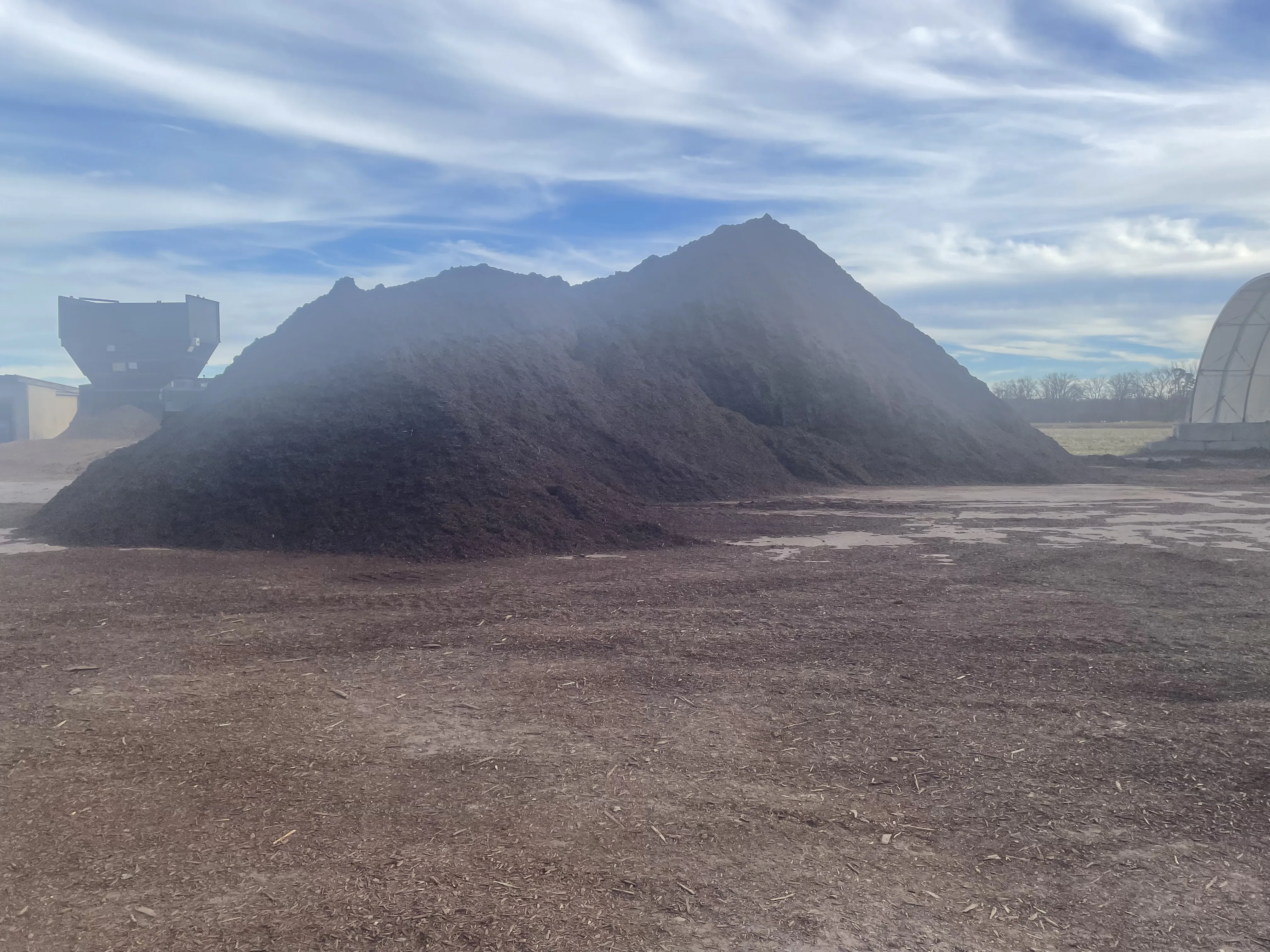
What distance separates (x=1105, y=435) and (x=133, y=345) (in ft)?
185

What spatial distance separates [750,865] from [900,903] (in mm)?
672

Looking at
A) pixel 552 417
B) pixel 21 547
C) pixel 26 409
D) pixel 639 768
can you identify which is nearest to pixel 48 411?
pixel 26 409

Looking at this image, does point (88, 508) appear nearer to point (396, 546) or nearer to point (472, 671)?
point (396, 546)

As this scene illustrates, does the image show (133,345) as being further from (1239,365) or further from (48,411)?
(1239,365)

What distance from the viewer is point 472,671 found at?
7.27 m

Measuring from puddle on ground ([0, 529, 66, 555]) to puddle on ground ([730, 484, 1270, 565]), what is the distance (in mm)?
11014

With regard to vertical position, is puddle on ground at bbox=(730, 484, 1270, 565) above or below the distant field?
below

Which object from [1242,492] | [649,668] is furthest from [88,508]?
[1242,492]

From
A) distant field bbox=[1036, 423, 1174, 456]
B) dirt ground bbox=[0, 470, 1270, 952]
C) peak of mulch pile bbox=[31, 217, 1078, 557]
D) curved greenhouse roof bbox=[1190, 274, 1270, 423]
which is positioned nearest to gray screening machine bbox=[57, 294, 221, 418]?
peak of mulch pile bbox=[31, 217, 1078, 557]

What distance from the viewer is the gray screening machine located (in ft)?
148

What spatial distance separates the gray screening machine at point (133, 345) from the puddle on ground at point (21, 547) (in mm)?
32241

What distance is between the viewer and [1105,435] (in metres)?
55.7

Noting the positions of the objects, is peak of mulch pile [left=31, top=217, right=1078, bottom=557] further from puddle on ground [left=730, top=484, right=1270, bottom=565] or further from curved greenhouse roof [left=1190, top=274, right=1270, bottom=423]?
curved greenhouse roof [left=1190, top=274, right=1270, bottom=423]

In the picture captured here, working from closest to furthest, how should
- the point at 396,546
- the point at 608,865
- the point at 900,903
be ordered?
1. the point at 900,903
2. the point at 608,865
3. the point at 396,546
